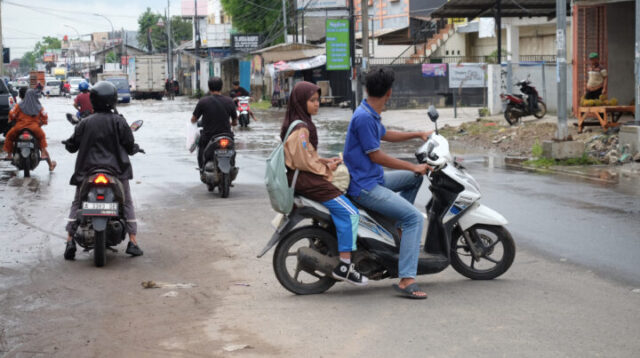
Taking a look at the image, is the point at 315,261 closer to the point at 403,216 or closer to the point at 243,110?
the point at 403,216

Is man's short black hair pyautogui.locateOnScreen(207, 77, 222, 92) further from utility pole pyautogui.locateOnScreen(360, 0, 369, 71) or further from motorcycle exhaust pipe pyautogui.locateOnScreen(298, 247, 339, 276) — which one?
utility pole pyautogui.locateOnScreen(360, 0, 369, 71)

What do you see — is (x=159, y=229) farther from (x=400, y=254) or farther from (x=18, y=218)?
(x=400, y=254)

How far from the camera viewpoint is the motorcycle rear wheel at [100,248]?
7887 millimetres

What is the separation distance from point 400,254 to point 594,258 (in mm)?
2362

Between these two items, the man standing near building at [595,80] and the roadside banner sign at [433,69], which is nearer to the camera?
the man standing near building at [595,80]

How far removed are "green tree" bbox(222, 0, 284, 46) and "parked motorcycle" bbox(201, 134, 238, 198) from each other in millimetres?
51701

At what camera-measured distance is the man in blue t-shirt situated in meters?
6.49

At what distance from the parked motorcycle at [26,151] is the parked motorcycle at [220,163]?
4491mm

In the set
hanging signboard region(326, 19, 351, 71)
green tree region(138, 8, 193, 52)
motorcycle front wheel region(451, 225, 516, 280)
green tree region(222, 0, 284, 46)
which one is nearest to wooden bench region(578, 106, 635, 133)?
motorcycle front wheel region(451, 225, 516, 280)

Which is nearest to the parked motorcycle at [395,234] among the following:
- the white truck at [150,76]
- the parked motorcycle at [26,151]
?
the parked motorcycle at [26,151]

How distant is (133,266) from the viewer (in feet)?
26.6

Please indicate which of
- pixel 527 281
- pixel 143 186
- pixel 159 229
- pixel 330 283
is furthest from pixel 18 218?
pixel 527 281

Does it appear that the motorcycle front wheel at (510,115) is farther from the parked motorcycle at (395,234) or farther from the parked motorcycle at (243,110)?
the parked motorcycle at (395,234)

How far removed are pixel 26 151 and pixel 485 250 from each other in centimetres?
1091
